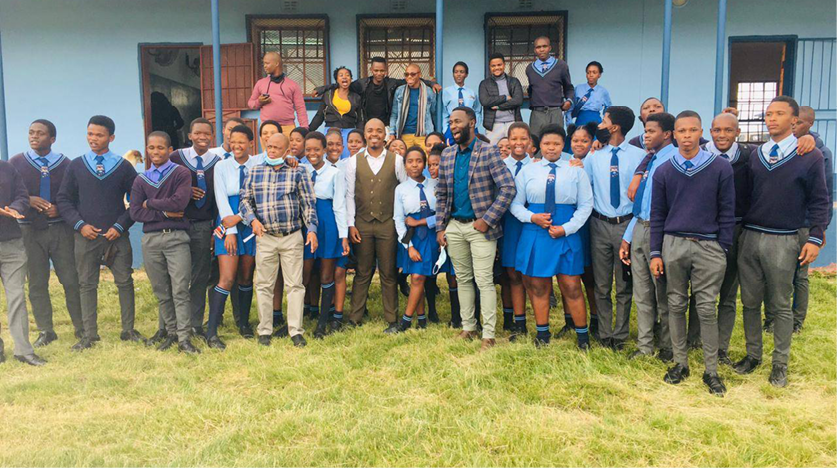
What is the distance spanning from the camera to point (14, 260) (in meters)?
4.50

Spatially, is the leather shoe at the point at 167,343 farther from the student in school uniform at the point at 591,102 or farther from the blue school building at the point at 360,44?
the student in school uniform at the point at 591,102

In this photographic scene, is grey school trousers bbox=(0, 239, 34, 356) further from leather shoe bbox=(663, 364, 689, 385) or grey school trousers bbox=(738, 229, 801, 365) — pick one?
grey school trousers bbox=(738, 229, 801, 365)

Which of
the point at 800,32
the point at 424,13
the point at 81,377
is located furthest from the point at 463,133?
the point at 800,32

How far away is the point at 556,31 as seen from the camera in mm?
8914

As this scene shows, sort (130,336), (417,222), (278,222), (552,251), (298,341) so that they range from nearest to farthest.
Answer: (552,251) → (278,222) → (298,341) → (417,222) → (130,336)

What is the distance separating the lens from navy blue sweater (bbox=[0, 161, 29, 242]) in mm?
4422

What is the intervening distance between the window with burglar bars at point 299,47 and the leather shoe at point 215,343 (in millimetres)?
5117

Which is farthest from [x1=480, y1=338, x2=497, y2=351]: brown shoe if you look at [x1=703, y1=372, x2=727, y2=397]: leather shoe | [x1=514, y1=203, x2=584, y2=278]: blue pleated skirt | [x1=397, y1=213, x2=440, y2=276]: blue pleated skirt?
[x1=703, y1=372, x2=727, y2=397]: leather shoe

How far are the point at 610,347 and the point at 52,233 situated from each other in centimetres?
474

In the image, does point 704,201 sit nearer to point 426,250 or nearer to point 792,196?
point 792,196

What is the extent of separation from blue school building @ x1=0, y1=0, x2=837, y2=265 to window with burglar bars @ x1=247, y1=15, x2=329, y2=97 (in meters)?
0.02

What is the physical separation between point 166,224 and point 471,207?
244cm

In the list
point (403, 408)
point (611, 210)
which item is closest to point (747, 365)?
point (611, 210)

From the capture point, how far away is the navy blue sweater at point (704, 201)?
12.1 feet
